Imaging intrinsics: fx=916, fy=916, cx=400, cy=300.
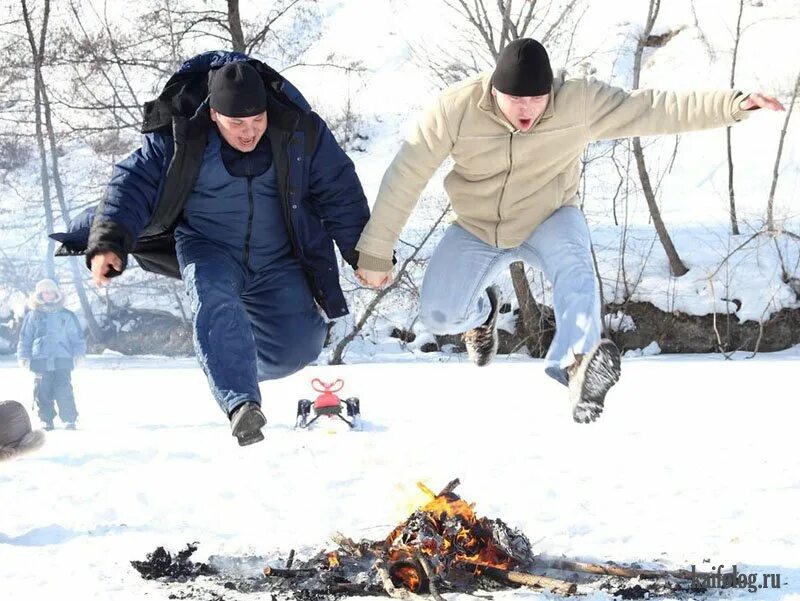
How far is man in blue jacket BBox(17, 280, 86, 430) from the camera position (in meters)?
8.91

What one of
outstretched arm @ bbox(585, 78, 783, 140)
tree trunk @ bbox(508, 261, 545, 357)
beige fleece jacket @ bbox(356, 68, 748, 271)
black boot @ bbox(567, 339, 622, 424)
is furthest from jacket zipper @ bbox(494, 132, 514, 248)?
tree trunk @ bbox(508, 261, 545, 357)

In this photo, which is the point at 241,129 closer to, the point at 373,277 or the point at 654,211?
the point at 373,277

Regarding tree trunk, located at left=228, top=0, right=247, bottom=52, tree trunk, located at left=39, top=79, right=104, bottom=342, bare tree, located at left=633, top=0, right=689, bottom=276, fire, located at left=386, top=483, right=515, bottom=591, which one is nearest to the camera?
fire, located at left=386, top=483, right=515, bottom=591

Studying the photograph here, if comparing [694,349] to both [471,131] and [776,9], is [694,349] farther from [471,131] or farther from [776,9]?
[471,131]

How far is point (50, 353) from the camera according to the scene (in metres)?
8.92

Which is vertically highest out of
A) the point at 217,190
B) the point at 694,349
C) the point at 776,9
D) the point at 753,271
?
the point at 776,9

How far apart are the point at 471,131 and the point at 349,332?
1263 cm

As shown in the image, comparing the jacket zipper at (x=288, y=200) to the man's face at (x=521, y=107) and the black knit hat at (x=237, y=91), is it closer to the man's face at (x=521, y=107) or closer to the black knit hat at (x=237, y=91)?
the black knit hat at (x=237, y=91)

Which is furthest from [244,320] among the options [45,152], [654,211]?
[45,152]

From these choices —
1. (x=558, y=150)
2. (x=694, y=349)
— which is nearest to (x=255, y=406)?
(x=558, y=150)

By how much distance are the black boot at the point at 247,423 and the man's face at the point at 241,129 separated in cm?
128

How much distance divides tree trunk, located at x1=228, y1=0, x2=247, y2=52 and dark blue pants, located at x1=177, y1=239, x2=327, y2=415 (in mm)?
11191

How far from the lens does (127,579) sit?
180 inches

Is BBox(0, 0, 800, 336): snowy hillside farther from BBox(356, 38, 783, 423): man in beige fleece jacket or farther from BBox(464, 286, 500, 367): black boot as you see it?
BBox(356, 38, 783, 423): man in beige fleece jacket
